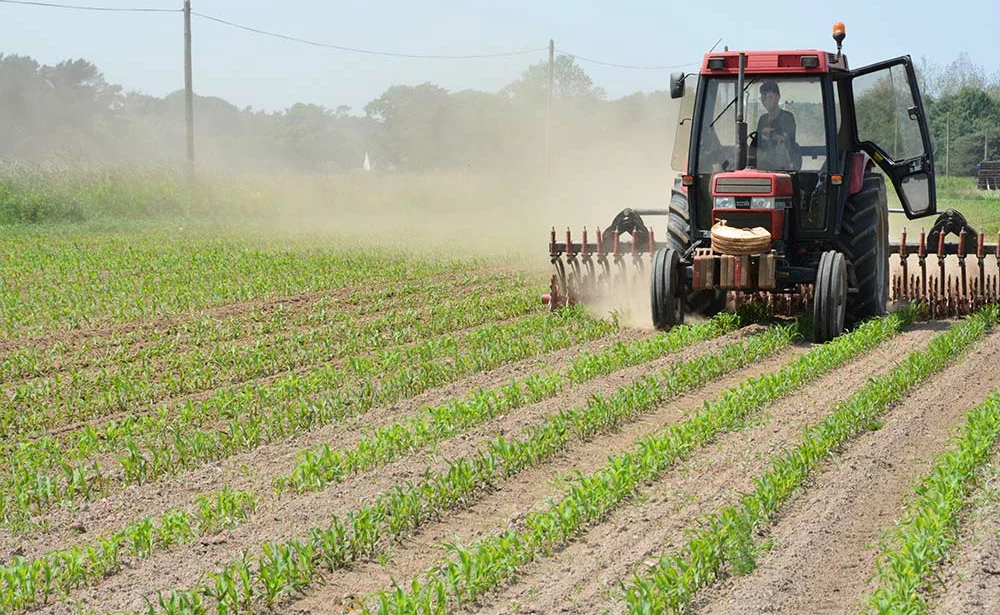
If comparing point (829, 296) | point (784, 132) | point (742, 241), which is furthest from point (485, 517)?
point (784, 132)

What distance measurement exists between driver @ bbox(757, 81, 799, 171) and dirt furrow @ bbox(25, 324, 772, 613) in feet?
12.5

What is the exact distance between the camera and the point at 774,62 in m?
11.7

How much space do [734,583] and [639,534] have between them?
72 centimetres

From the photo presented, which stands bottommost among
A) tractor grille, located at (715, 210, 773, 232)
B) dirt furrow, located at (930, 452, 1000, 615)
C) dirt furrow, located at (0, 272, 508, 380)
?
dirt furrow, located at (930, 452, 1000, 615)

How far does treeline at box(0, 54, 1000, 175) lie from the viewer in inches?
1748

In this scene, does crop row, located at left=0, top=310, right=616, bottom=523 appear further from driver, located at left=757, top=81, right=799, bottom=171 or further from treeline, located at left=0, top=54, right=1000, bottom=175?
treeline, located at left=0, top=54, right=1000, bottom=175

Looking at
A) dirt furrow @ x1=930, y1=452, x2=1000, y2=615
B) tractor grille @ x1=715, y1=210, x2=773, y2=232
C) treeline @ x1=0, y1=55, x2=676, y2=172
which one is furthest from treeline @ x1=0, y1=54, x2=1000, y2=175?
dirt furrow @ x1=930, y1=452, x2=1000, y2=615

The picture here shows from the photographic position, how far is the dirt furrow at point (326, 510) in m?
5.41

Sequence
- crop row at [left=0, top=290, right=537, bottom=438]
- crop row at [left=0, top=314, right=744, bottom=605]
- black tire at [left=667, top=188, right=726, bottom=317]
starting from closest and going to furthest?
1. crop row at [left=0, top=314, right=744, bottom=605]
2. crop row at [left=0, top=290, right=537, bottom=438]
3. black tire at [left=667, top=188, right=726, bottom=317]

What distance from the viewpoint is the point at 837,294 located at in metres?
11.4

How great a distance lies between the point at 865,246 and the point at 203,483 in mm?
7199

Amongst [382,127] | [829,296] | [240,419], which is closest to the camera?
[240,419]

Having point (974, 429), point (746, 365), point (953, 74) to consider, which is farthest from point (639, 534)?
point (953, 74)

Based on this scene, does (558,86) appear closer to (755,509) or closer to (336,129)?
(336,129)
